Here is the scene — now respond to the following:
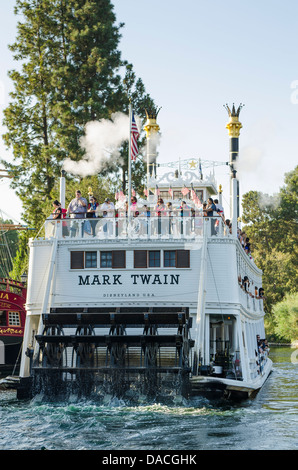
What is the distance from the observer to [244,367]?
19.6 m

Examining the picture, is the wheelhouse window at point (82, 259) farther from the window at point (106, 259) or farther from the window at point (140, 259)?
the window at point (140, 259)

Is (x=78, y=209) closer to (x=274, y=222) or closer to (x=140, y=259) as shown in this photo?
(x=140, y=259)

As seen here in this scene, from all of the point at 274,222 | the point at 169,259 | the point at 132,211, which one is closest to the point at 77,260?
the point at 132,211

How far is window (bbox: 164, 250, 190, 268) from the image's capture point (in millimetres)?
20109

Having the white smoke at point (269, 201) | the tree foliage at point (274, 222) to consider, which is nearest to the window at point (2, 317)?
the tree foliage at point (274, 222)

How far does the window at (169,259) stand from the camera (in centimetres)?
2022

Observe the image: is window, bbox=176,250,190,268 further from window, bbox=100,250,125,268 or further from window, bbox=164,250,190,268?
window, bbox=100,250,125,268

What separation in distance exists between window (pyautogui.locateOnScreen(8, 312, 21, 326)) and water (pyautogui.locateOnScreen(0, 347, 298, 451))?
39.9ft

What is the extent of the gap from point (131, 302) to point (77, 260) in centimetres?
183

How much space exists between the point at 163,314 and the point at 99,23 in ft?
82.1

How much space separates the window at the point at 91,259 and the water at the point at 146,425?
3.95m

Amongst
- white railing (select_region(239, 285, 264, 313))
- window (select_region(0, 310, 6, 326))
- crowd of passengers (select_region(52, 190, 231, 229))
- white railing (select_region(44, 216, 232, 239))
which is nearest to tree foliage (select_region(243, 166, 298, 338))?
window (select_region(0, 310, 6, 326))
